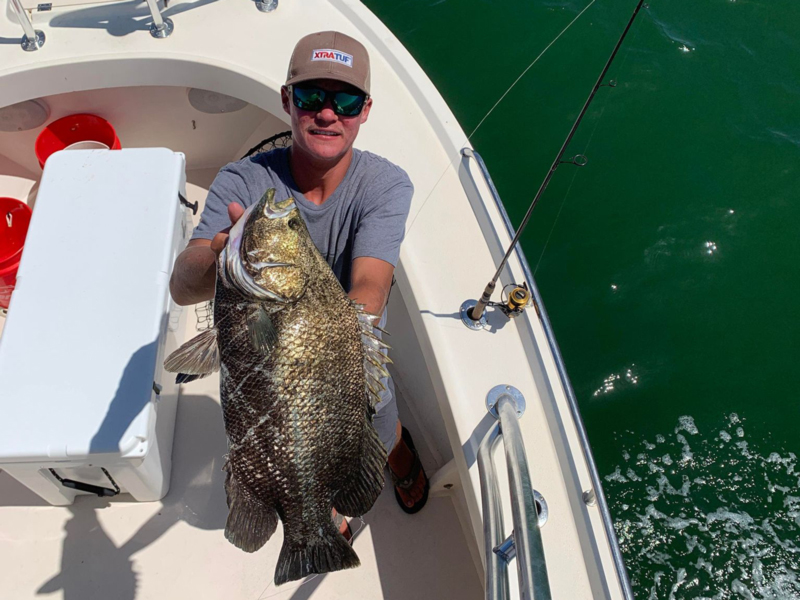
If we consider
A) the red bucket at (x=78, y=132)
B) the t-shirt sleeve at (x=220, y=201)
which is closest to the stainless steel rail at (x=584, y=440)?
the t-shirt sleeve at (x=220, y=201)

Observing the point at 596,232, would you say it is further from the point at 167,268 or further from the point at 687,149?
the point at 167,268

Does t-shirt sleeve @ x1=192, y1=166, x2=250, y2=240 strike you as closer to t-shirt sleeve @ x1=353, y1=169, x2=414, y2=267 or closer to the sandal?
t-shirt sleeve @ x1=353, y1=169, x2=414, y2=267

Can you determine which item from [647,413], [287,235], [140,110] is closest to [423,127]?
[287,235]

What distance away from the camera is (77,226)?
2.75m

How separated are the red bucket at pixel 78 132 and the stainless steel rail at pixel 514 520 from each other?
339cm

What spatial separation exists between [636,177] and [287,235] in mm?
4558

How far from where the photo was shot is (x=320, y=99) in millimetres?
2119

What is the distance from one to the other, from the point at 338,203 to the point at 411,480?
173 cm

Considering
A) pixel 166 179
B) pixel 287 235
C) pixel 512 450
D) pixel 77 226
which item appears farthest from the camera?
pixel 166 179

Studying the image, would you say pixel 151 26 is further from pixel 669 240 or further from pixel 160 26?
pixel 669 240

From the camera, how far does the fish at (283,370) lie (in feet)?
5.24

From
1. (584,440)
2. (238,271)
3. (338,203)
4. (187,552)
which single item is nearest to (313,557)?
(238,271)

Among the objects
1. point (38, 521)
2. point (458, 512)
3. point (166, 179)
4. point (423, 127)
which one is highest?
point (423, 127)

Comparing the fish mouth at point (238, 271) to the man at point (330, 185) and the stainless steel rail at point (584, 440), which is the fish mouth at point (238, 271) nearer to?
the man at point (330, 185)
